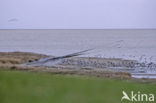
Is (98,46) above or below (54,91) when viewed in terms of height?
below

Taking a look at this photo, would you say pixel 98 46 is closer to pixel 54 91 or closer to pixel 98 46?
pixel 98 46

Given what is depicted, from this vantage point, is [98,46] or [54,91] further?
[98,46]

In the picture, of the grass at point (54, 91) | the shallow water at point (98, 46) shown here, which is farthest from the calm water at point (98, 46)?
the grass at point (54, 91)

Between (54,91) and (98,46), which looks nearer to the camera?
(54,91)

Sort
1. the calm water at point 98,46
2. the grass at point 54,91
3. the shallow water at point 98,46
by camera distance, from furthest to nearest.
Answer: the calm water at point 98,46 < the shallow water at point 98,46 < the grass at point 54,91

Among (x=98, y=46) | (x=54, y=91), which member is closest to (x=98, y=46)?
(x=98, y=46)

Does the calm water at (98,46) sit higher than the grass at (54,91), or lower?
lower

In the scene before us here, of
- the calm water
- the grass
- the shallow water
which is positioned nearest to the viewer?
the grass

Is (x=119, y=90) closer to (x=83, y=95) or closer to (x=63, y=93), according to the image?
(x=83, y=95)

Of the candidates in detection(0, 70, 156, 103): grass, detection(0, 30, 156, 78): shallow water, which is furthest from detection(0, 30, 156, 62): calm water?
detection(0, 70, 156, 103): grass

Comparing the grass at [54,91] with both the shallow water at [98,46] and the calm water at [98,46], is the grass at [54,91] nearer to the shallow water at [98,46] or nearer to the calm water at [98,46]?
the shallow water at [98,46]

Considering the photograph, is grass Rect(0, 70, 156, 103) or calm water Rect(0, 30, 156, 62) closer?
grass Rect(0, 70, 156, 103)

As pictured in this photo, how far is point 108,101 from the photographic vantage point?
206 inches

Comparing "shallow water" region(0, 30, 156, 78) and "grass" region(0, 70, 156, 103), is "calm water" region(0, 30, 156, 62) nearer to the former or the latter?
"shallow water" region(0, 30, 156, 78)
